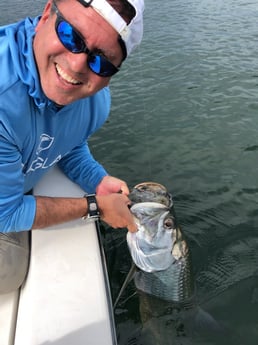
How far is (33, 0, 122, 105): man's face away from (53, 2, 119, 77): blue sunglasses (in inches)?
0.7

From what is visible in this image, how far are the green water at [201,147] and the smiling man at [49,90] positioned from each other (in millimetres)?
1013

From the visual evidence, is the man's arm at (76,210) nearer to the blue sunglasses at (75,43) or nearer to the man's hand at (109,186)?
the man's hand at (109,186)

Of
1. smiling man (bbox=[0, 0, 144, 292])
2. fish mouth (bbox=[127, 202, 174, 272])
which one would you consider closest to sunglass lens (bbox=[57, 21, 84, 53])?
smiling man (bbox=[0, 0, 144, 292])

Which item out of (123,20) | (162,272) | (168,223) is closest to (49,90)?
(123,20)

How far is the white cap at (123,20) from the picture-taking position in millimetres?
2057

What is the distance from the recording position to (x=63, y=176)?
3.26m

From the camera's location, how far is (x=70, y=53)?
2.16 meters

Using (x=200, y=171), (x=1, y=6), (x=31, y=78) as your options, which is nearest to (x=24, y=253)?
(x=31, y=78)

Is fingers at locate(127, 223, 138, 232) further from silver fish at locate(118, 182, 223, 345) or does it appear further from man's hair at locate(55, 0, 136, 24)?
man's hair at locate(55, 0, 136, 24)

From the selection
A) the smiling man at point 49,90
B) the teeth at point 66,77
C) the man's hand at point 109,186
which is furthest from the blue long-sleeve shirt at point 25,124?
the man's hand at point 109,186

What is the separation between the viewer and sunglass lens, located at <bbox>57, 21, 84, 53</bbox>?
82.3 inches

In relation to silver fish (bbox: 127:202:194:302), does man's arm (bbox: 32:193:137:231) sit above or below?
above

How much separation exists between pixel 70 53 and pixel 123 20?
1.03ft

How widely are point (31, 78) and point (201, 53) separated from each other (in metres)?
7.22
